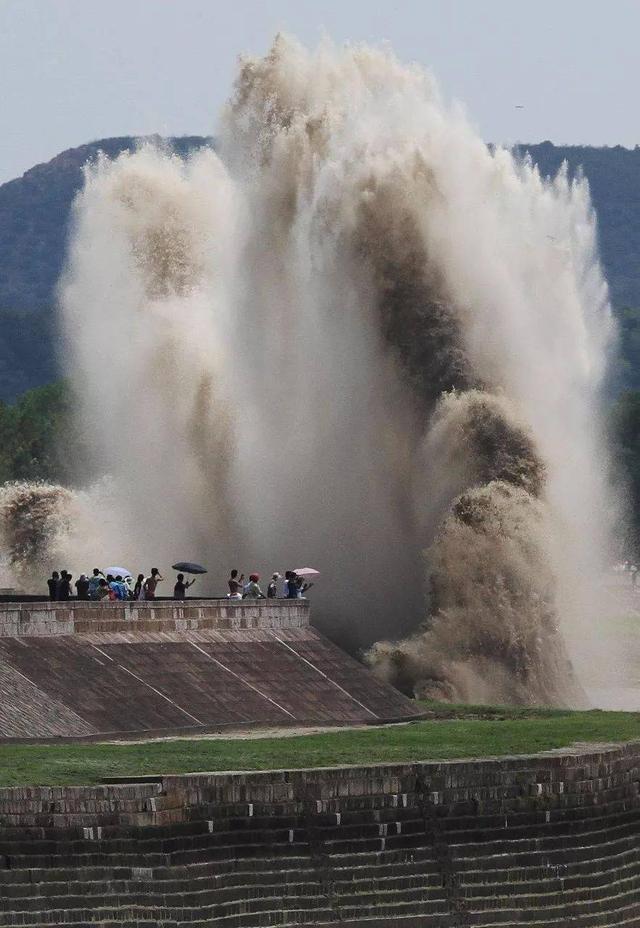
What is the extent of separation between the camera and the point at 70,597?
4612cm

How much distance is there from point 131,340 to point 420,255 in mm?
12181

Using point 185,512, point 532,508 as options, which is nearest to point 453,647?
point 532,508

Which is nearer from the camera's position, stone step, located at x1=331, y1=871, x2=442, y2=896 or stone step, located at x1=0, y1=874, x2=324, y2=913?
stone step, located at x1=0, y1=874, x2=324, y2=913

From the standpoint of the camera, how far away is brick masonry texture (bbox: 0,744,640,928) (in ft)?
91.6

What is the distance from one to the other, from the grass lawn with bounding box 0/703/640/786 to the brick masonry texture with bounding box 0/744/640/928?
1.81m

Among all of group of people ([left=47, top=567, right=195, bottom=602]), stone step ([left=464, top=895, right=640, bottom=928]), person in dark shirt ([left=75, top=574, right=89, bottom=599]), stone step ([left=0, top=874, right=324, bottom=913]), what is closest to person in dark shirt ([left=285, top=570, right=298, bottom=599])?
group of people ([left=47, top=567, right=195, bottom=602])

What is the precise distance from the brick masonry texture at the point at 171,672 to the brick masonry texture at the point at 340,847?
7276 mm

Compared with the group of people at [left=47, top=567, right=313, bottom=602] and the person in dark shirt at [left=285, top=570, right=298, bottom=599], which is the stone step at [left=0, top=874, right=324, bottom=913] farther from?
the person in dark shirt at [left=285, top=570, right=298, bottom=599]

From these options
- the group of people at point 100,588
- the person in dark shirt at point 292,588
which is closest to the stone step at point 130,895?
the group of people at point 100,588

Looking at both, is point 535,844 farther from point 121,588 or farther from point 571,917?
point 121,588

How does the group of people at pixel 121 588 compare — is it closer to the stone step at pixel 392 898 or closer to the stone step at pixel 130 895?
the stone step at pixel 392 898

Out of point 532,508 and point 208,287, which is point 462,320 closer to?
point 532,508

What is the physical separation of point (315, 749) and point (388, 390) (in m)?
23.6

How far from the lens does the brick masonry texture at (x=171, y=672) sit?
38.5 m
